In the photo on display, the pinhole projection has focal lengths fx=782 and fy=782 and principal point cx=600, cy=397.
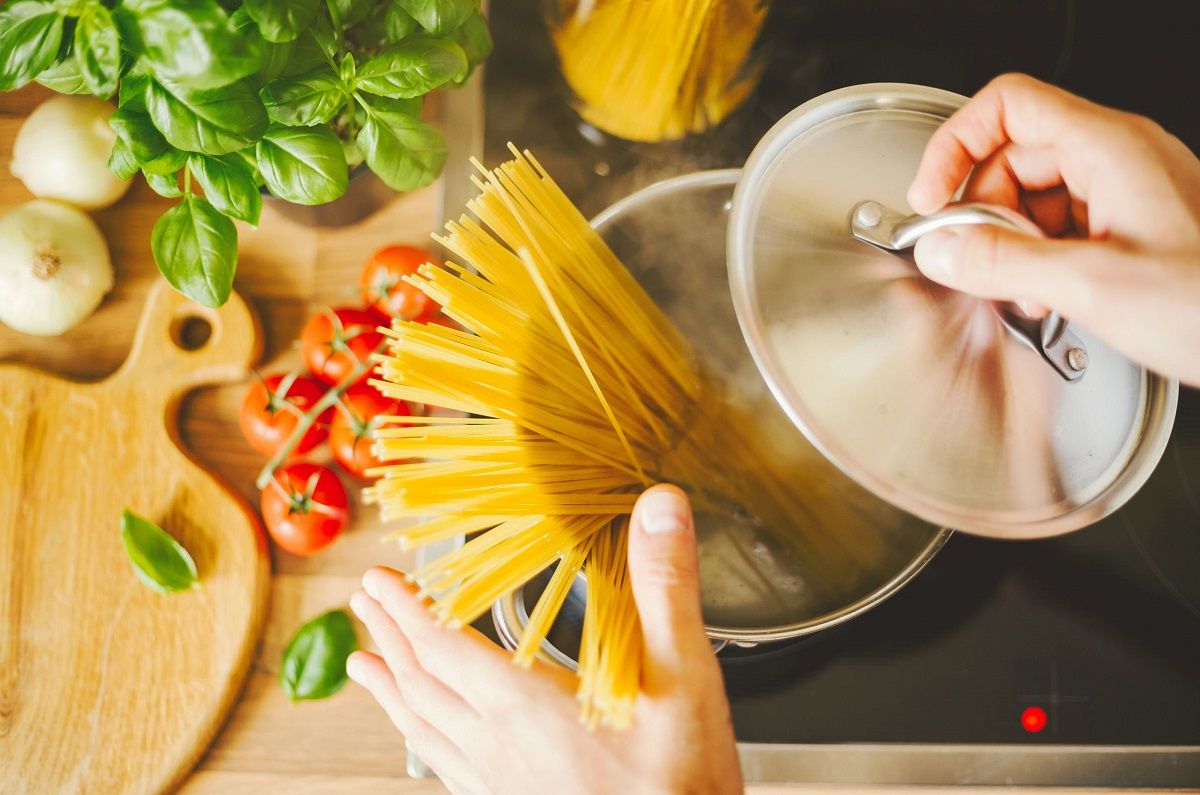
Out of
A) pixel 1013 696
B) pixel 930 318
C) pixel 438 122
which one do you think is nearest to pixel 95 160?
pixel 438 122

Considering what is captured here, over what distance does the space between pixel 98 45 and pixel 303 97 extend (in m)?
0.12

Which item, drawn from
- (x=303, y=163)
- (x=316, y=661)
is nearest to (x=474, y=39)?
(x=303, y=163)

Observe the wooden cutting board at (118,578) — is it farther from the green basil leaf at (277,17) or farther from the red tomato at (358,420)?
the green basil leaf at (277,17)

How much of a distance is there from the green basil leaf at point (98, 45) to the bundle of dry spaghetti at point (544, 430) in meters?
0.20

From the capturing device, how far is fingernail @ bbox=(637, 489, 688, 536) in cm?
45

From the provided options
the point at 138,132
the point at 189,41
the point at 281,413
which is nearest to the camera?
the point at 189,41

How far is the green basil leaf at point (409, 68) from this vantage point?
0.50 meters

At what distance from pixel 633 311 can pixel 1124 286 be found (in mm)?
294

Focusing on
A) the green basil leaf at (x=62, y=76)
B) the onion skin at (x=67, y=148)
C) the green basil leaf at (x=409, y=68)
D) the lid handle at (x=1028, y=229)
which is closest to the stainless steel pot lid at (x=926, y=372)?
the lid handle at (x=1028, y=229)

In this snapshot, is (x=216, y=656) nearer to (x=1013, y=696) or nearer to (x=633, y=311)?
(x=633, y=311)

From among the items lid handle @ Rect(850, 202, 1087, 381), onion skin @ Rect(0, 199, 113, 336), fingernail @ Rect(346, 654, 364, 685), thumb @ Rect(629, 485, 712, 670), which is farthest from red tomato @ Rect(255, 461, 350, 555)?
lid handle @ Rect(850, 202, 1087, 381)

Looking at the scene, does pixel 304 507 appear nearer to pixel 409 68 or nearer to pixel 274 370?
pixel 274 370

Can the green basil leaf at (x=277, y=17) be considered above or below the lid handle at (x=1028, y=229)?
above

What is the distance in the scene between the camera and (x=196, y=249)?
547mm
